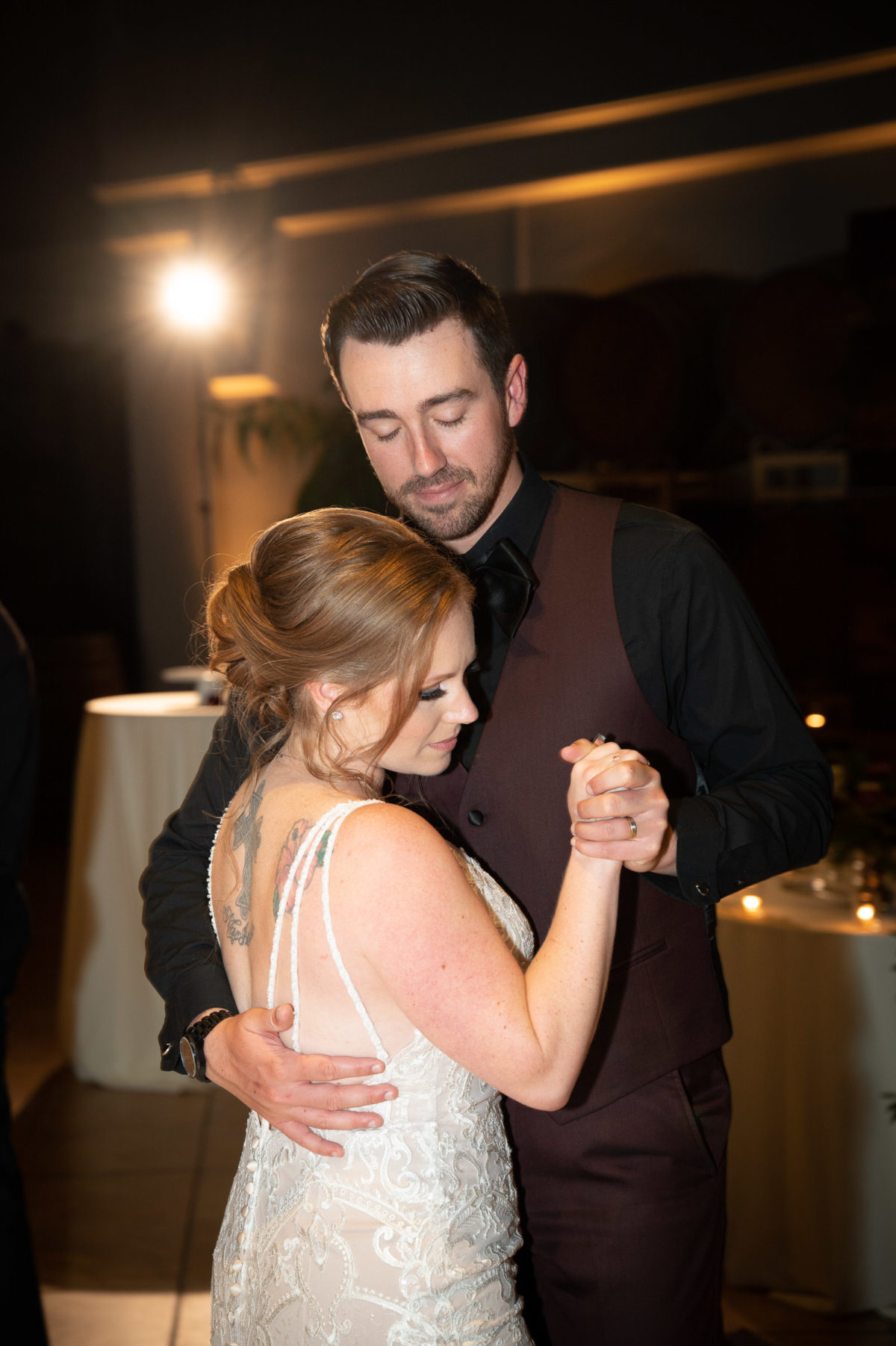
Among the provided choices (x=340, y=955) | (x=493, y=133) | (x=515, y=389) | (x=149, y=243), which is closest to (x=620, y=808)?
(x=340, y=955)

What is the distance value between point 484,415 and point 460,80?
12.1 feet

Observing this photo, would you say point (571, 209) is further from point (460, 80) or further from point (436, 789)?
point (436, 789)

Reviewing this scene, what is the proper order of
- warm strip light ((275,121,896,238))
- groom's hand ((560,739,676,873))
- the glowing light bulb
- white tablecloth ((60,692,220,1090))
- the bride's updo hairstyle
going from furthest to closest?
1. the glowing light bulb
2. warm strip light ((275,121,896,238))
3. white tablecloth ((60,692,220,1090))
4. the bride's updo hairstyle
5. groom's hand ((560,739,676,873))

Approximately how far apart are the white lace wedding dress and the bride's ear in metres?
0.13

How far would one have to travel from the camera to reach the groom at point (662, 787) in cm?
132

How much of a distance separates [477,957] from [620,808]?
0.19m

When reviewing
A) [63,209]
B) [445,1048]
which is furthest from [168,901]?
[63,209]

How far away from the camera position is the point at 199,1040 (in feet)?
4.24

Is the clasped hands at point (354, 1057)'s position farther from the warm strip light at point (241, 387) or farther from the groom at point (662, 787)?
the warm strip light at point (241, 387)

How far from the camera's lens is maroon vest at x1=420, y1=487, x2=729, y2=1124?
4.32 feet

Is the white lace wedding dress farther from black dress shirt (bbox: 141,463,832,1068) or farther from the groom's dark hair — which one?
the groom's dark hair

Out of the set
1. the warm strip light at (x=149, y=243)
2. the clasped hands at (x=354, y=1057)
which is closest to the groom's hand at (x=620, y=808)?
the clasped hands at (x=354, y=1057)

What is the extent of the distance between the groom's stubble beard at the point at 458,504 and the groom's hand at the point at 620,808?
466 mm

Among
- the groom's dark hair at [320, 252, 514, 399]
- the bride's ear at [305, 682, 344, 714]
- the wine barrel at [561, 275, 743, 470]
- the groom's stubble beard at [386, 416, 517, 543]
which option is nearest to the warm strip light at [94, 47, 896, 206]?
the wine barrel at [561, 275, 743, 470]
